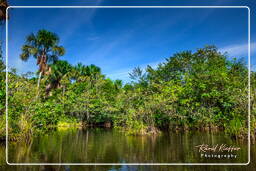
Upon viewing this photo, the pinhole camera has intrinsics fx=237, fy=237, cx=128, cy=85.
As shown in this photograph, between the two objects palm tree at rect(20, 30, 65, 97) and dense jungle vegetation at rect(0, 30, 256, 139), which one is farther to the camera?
palm tree at rect(20, 30, 65, 97)

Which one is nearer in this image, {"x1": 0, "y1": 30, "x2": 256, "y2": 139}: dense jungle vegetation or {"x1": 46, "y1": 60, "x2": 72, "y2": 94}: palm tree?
{"x1": 0, "y1": 30, "x2": 256, "y2": 139}: dense jungle vegetation

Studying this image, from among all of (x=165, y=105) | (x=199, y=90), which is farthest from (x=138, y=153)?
(x=199, y=90)

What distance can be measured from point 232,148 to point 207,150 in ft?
3.25

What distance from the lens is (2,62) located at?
1073 centimetres

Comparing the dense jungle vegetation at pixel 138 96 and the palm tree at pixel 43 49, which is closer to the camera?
the dense jungle vegetation at pixel 138 96

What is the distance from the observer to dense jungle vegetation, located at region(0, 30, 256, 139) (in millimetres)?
11992

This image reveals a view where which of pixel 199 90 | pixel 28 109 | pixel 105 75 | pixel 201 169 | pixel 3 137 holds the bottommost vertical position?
pixel 201 169

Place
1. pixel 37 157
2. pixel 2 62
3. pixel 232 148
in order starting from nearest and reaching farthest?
pixel 37 157
pixel 232 148
pixel 2 62

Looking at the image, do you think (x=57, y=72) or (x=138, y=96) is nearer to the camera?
(x=138, y=96)

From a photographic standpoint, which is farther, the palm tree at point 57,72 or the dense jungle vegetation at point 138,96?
the palm tree at point 57,72

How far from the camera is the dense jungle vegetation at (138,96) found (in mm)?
11992

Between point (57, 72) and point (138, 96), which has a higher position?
point (57, 72)

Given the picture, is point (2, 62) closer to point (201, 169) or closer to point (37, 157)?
point (37, 157)

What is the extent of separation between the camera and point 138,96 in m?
18.8
